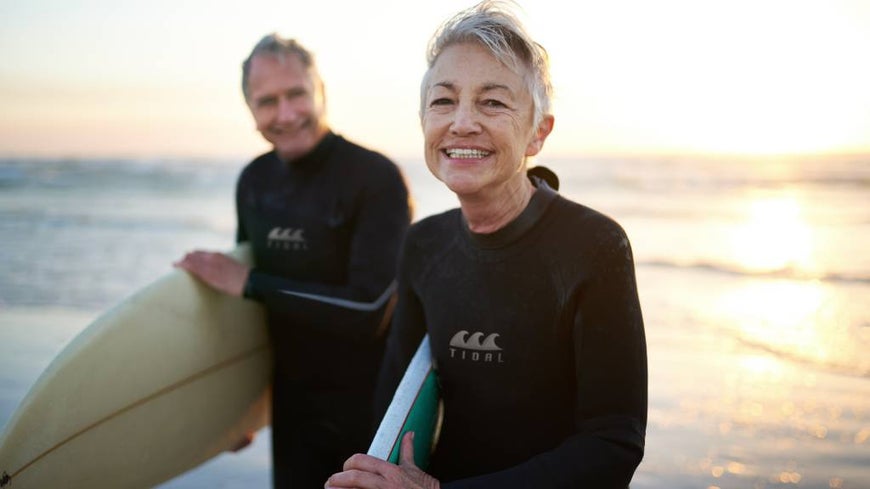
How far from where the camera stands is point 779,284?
8.12 m

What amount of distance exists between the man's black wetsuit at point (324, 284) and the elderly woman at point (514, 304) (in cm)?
78

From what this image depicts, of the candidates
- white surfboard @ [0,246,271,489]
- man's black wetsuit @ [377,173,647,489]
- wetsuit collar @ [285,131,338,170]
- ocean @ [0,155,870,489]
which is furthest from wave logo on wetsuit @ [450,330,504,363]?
ocean @ [0,155,870,489]

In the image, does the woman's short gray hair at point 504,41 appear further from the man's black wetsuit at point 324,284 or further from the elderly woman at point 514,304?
the man's black wetsuit at point 324,284

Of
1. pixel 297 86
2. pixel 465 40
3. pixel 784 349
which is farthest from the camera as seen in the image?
pixel 784 349

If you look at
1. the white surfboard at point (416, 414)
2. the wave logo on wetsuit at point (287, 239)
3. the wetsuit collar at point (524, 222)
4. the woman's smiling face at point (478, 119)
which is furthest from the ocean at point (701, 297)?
the woman's smiling face at point (478, 119)

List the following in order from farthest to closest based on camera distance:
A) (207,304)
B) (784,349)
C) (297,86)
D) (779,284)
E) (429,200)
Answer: (429,200)
(779,284)
(784,349)
(207,304)
(297,86)

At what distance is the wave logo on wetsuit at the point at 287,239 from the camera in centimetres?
288

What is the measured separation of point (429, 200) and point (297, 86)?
13.1m

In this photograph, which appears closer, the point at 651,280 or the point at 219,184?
the point at 651,280

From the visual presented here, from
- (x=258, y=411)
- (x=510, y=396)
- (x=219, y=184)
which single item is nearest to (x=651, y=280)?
(x=258, y=411)

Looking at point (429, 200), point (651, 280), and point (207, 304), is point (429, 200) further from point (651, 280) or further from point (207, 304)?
point (207, 304)

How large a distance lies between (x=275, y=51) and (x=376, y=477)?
1.73 m

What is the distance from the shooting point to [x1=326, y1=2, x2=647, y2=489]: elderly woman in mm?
1630

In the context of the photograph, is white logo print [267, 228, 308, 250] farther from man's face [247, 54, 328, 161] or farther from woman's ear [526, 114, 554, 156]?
woman's ear [526, 114, 554, 156]
